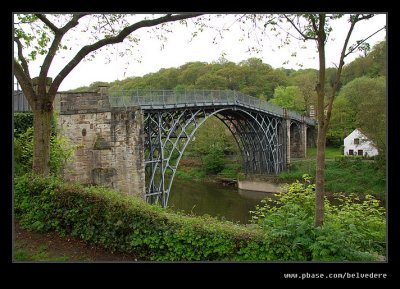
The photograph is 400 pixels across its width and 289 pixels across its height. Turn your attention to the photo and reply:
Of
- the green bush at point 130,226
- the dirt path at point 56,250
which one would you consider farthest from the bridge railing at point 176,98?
the dirt path at point 56,250

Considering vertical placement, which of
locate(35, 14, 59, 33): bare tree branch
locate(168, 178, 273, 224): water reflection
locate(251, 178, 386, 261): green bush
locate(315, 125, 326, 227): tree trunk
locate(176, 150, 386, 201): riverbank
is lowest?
locate(168, 178, 273, 224): water reflection

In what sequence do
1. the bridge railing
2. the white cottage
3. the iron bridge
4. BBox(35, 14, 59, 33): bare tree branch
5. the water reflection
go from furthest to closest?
the white cottage, the water reflection, the iron bridge, the bridge railing, BBox(35, 14, 59, 33): bare tree branch

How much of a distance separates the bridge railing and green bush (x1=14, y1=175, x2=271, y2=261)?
9.23 m

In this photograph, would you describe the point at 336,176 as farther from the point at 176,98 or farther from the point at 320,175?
the point at 320,175

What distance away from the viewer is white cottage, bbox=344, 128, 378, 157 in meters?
34.5

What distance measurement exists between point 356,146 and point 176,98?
71.1ft

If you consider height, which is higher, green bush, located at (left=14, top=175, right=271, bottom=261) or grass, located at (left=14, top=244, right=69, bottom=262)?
green bush, located at (left=14, top=175, right=271, bottom=261)

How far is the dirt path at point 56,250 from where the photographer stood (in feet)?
22.0

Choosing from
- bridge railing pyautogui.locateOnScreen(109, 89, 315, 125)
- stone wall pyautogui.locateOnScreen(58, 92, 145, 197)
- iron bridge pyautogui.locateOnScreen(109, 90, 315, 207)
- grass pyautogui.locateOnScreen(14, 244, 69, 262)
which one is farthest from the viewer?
iron bridge pyautogui.locateOnScreen(109, 90, 315, 207)

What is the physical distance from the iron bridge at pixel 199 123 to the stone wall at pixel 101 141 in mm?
1529

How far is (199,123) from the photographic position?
79.6ft

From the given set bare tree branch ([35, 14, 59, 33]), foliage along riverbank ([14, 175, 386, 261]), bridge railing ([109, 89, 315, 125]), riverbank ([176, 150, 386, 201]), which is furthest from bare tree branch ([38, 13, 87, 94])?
riverbank ([176, 150, 386, 201])

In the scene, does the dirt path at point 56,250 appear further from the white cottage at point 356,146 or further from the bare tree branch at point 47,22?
the white cottage at point 356,146

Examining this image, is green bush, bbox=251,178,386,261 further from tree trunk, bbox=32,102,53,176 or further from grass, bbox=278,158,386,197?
grass, bbox=278,158,386,197
